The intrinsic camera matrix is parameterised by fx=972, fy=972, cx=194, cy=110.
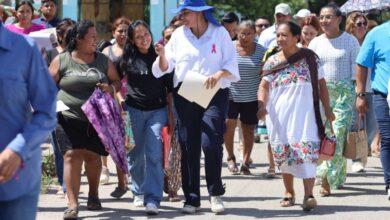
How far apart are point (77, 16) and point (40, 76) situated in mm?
18593

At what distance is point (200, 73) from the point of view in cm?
854

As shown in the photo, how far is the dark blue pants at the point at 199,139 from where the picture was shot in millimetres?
8617

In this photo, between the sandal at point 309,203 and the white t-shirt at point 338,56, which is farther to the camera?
the white t-shirt at point 338,56

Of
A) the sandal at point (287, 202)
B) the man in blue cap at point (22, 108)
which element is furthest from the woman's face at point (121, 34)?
the man in blue cap at point (22, 108)

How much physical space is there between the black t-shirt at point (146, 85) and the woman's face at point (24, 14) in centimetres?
264

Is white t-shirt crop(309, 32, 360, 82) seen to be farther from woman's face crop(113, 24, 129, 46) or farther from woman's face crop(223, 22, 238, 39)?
woman's face crop(223, 22, 238, 39)

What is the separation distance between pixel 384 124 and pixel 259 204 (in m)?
1.40

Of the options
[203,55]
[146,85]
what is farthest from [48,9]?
[203,55]

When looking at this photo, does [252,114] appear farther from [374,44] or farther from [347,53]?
[374,44]

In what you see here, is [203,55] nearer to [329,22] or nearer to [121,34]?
[121,34]

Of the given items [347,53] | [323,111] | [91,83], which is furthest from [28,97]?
[347,53]

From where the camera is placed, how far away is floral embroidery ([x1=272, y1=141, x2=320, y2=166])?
28.8ft

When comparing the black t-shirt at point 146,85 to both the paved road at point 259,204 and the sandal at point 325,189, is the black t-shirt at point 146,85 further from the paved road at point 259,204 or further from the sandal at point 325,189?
the sandal at point 325,189

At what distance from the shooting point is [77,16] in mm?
22609
